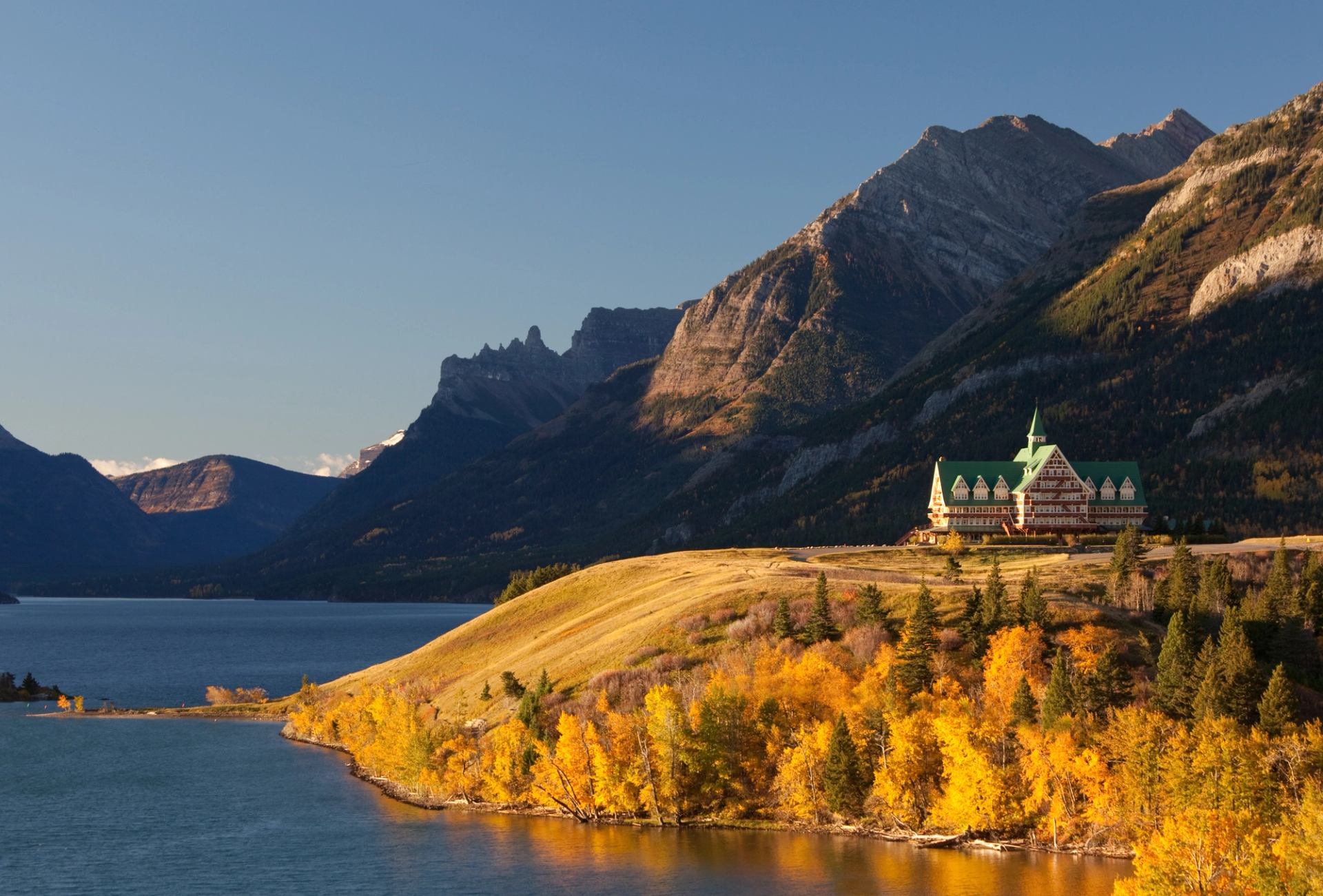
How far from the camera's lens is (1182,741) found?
325 feet

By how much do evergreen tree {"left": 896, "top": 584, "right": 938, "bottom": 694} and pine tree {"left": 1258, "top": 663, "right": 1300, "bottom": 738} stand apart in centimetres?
2643

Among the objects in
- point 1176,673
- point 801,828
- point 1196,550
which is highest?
point 1196,550

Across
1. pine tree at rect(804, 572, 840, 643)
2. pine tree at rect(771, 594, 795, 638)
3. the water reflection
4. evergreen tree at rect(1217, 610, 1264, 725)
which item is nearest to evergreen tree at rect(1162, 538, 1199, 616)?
evergreen tree at rect(1217, 610, 1264, 725)

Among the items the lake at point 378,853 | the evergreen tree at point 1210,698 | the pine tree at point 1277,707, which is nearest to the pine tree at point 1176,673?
the evergreen tree at point 1210,698

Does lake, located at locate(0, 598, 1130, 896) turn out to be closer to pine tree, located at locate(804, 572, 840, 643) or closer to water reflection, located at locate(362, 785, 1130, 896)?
water reflection, located at locate(362, 785, 1130, 896)

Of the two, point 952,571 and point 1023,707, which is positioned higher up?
point 952,571

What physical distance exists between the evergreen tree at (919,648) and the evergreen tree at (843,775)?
8663 millimetres

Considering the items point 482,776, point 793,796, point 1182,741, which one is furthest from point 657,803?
point 1182,741

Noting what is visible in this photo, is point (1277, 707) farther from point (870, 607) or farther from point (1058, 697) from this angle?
point (870, 607)

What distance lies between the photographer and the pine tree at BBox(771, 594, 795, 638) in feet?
431

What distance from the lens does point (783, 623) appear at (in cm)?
13188

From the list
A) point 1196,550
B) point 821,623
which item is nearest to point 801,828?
point 821,623

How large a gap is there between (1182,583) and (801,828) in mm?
47436

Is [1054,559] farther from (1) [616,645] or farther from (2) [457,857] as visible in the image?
(2) [457,857]
